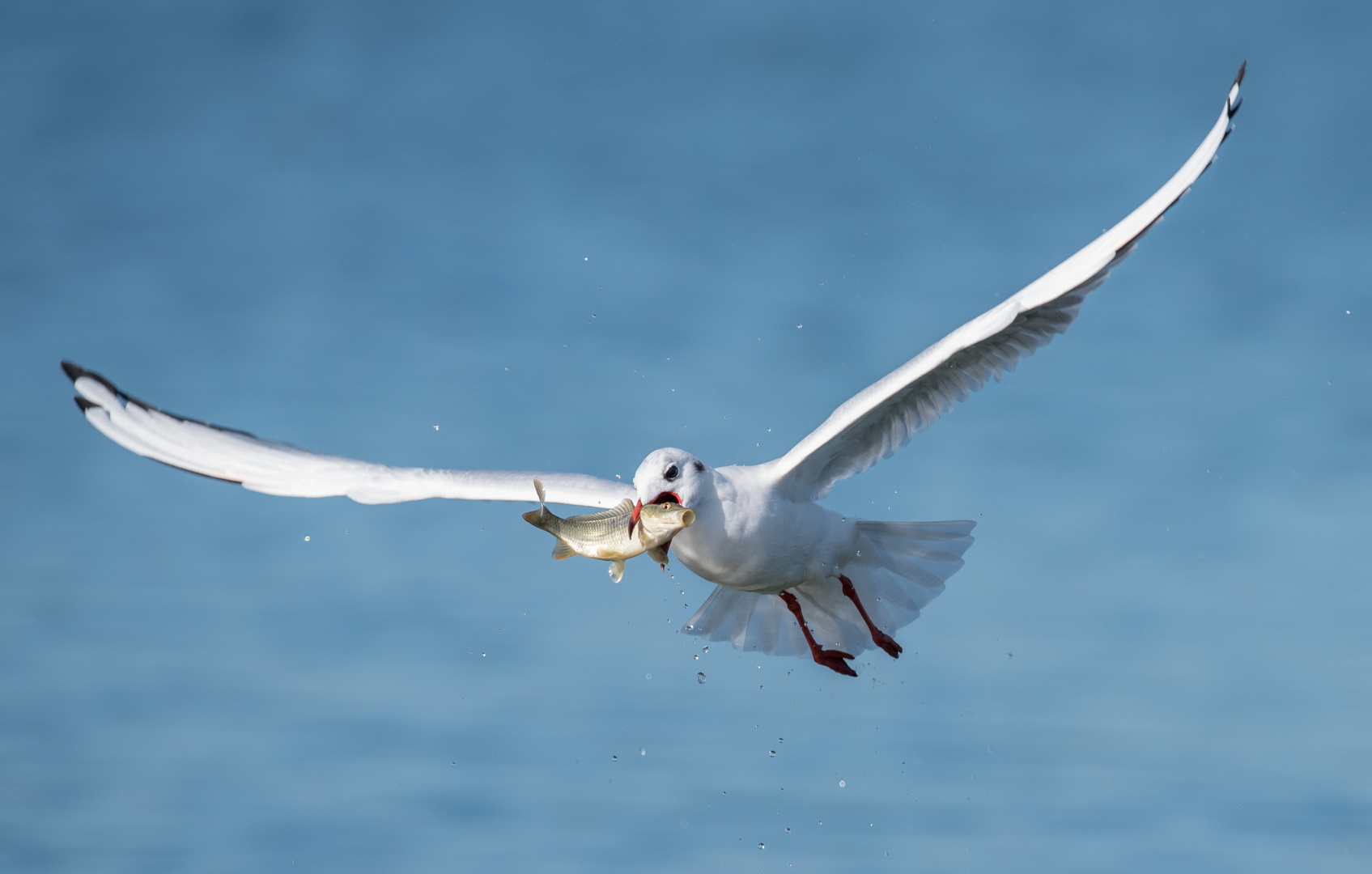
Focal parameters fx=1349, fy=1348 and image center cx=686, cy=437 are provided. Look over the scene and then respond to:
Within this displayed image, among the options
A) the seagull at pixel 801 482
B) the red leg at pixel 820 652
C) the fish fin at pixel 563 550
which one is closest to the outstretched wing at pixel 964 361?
the seagull at pixel 801 482

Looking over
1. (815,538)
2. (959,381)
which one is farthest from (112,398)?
(959,381)

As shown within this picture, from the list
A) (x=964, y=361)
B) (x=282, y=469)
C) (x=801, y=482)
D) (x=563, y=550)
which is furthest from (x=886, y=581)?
(x=282, y=469)

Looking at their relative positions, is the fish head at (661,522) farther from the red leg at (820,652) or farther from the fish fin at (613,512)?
the red leg at (820,652)

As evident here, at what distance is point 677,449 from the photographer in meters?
6.22

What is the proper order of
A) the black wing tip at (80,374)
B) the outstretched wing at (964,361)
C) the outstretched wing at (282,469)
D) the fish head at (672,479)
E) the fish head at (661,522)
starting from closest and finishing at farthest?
1. the fish head at (661,522)
2. the outstretched wing at (964,361)
3. the fish head at (672,479)
4. the outstretched wing at (282,469)
5. the black wing tip at (80,374)

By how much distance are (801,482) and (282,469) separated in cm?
284

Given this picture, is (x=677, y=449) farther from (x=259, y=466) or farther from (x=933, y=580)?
(x=259, y=466)

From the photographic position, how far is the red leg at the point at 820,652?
24.0 feet

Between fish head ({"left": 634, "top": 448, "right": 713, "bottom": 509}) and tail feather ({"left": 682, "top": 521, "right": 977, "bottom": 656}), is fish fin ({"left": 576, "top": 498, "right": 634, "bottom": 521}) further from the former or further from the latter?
tail feather ({"left": 682, "top": 521, "right": 977, "bottom": 656})

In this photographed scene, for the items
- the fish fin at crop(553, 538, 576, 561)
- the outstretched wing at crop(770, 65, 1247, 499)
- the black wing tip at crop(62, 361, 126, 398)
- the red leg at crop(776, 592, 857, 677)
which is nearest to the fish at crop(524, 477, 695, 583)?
the fish fin at crop(553, 538, 576, 561)

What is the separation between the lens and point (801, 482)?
22.6 ft

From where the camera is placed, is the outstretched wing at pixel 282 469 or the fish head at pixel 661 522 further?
the outstretched wing at pixel 282 469

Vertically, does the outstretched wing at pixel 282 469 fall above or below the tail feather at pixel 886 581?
above

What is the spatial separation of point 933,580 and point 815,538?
89 centimetres
